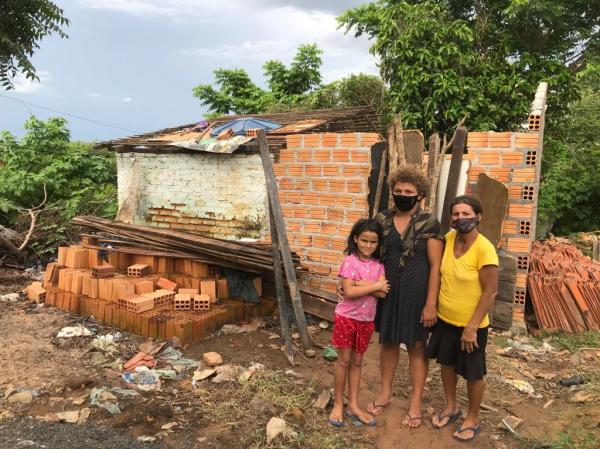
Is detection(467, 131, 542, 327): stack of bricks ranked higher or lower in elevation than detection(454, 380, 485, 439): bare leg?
higher

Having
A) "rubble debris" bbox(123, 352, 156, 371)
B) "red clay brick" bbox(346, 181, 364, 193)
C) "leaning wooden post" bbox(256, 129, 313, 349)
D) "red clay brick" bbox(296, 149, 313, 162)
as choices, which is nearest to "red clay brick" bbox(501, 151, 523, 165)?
"red clay brick" bbox(346, 181, 364, 193)

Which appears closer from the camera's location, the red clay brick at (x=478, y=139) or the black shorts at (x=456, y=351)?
the black shorts at (x=456, y=351)

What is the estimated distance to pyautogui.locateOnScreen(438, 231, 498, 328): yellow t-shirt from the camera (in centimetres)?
293

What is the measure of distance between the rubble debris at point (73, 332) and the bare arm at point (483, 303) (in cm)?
405

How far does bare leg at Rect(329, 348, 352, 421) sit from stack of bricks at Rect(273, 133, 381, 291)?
7.66ft

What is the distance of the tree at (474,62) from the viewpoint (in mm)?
10070

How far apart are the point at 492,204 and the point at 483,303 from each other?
258 cm

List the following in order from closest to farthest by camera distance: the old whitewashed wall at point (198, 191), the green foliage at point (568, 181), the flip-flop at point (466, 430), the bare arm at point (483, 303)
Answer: the bare arm at point (483, 303), the flip-flop at point (466, 430), the old whitewashed wall at point (198, 191), the green foliage at point (568, 181)

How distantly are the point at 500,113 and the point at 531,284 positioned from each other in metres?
5.94

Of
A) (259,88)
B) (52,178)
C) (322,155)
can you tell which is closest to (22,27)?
(52,178)

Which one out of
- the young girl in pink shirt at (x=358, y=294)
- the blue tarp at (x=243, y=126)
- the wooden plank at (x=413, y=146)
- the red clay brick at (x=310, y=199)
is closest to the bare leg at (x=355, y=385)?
the young girl in pink shirt at (x=358, y=294)

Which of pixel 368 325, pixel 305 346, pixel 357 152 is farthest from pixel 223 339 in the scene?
pixel 357 152

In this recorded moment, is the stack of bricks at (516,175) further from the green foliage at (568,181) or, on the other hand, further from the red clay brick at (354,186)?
the green foliage at (568,181)

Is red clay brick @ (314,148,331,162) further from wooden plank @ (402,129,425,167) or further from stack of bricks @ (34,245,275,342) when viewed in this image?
stack of bricks @ (34,245,275,342)
